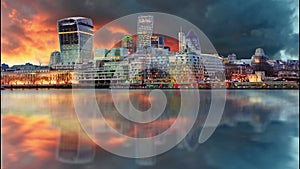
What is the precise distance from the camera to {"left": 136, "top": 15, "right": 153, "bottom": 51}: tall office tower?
181 feet

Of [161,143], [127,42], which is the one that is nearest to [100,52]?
[127,42]

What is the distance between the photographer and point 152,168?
3.23 meters

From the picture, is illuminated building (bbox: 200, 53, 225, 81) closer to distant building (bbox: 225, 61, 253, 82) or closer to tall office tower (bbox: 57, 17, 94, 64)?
distant building (bbox: 225, 61, 253, 82)

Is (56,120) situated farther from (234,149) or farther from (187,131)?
(234,149)

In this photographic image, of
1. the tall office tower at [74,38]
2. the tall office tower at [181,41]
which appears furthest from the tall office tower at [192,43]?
the tall office tower at [74,38]

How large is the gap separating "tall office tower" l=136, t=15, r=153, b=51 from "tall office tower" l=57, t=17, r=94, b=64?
1025 centimetres

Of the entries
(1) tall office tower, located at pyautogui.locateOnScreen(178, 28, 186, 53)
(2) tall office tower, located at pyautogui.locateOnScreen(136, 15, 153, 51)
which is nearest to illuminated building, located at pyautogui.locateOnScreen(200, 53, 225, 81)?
(1) tall office tower, located at pyautogui.locateOnScreen(178, 28, 186, 53)

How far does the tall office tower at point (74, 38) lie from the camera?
61.4m

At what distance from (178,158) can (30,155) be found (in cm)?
179

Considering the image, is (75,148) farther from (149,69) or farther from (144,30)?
(144,30)

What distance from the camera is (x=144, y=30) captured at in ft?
189

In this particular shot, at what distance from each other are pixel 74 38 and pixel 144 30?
14.9 m

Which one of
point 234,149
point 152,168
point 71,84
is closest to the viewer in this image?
point 152,168

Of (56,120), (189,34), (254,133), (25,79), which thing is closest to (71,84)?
(25,79)
